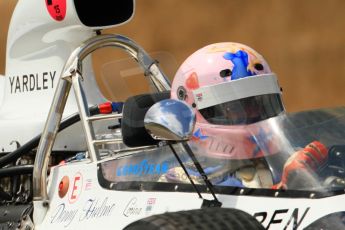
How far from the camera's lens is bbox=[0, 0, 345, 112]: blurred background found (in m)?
8.48

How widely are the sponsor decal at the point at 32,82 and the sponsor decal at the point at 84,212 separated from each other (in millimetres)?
1262

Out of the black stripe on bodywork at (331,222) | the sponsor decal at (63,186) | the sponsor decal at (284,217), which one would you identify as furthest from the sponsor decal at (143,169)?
the black stripe on bodywork at (331,222)

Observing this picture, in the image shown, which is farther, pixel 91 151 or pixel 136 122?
pixel 91 151

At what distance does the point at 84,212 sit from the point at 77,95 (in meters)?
0.62

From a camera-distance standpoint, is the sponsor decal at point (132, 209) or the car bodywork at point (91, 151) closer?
the car bodywork at point (91, 151)

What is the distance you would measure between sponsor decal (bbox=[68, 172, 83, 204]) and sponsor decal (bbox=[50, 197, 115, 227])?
44 millimetres

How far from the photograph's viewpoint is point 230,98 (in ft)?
11.3

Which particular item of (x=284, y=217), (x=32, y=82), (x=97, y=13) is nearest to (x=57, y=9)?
(x=97, y=13)

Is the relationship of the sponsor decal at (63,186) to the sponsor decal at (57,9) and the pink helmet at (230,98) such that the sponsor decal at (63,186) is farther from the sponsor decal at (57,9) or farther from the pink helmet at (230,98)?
the sponsor decal at (57,9)

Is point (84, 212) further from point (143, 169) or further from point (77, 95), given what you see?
point (77, 95)

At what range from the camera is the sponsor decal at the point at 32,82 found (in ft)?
16.5

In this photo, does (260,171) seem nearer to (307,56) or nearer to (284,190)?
(284,190)

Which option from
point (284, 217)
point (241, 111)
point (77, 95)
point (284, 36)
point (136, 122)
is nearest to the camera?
point (284, 217)

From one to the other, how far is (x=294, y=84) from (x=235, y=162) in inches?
221
